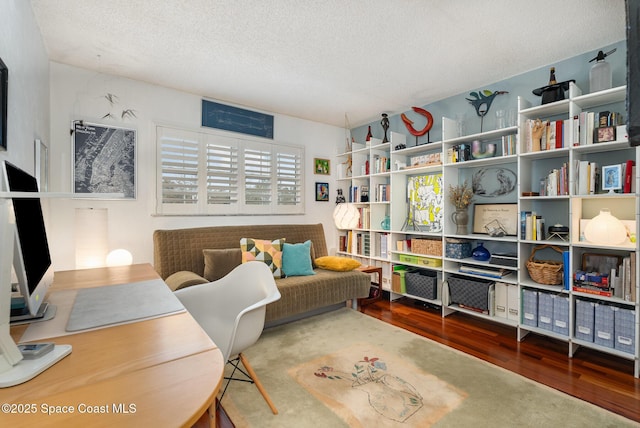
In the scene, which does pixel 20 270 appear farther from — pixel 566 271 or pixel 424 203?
pixel 424 203

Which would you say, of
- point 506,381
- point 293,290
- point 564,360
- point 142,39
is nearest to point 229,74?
point 142,39

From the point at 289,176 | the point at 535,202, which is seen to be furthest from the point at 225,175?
the point at 535,202

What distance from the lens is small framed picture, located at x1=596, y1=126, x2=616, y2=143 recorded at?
2295 millimetres

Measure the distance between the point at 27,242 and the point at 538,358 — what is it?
324 cm

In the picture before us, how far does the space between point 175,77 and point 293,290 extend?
2.40 metres

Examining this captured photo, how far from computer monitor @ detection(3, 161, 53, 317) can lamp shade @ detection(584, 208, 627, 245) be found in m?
3.26

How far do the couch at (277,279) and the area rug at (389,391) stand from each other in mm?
378

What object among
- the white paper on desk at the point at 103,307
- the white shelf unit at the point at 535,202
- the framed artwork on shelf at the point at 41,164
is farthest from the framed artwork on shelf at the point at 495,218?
the framed artwork on shelf at the point at 41,164

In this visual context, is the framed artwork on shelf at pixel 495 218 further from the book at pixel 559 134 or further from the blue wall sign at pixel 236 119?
the blue wall sign at pixel 236 119

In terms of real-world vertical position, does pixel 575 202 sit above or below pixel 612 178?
below

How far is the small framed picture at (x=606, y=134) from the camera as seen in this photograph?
7.53 feet

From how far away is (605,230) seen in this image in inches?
89.4

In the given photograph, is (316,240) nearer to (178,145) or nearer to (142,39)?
(178,145)

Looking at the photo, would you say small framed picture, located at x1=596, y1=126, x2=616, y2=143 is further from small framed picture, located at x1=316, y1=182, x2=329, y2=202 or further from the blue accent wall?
small framed picture, located at x1=316, y1=182, x2=329, y2=202
